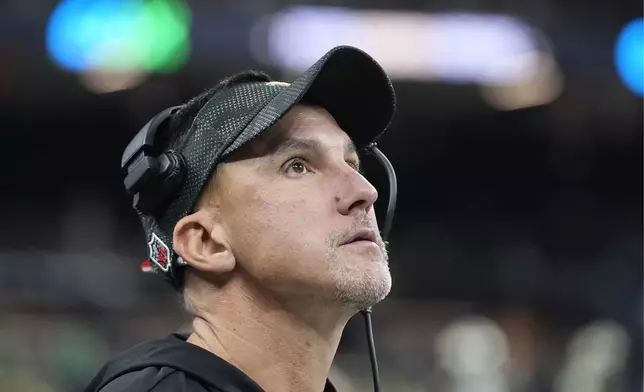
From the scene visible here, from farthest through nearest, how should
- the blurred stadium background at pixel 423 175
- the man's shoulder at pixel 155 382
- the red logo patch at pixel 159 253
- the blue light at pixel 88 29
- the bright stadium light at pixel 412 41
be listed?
the bright stadium light at pixel 412 41, the blue light at pixel 88 29, the blurred stadium background at pixel 423 175, the red logo patch at pixel 159 253, the man's shoulder at pixel 155 382

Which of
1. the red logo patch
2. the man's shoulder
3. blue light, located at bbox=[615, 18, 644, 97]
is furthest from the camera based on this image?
blue light, located at bbox=[615, 18, 644, 97]

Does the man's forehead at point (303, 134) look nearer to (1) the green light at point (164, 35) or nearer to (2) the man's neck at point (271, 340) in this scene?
(2) the man's neck at point (271, 340)

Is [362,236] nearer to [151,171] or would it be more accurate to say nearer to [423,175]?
[151,171]

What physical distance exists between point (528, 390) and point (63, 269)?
2.44 metres

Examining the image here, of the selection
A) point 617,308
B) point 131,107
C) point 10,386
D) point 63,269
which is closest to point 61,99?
point 131,107

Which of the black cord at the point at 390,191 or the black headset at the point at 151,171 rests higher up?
the black cord at the point at 390,191

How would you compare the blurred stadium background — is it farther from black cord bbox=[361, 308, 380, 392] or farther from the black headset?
the black headset

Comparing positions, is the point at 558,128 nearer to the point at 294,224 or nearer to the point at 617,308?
the point at 617,308

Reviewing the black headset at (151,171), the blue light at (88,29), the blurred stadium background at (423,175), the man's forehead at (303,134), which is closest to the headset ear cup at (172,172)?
the black headset at (151,171)

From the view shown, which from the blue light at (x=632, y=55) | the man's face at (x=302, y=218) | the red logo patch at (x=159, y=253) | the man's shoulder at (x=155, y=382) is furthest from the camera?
the blue light at (x=632, y=55)

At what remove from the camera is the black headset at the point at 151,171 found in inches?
48.2

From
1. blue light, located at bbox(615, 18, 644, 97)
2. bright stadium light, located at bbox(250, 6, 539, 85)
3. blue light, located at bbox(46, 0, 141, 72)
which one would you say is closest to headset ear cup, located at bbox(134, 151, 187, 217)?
blue light, located at bbox(46, 0, 141, 72)

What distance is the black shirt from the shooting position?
3.52ft

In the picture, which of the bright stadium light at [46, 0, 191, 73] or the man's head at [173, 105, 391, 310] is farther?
the bright stadium light at [46, 0, 191, 73]
